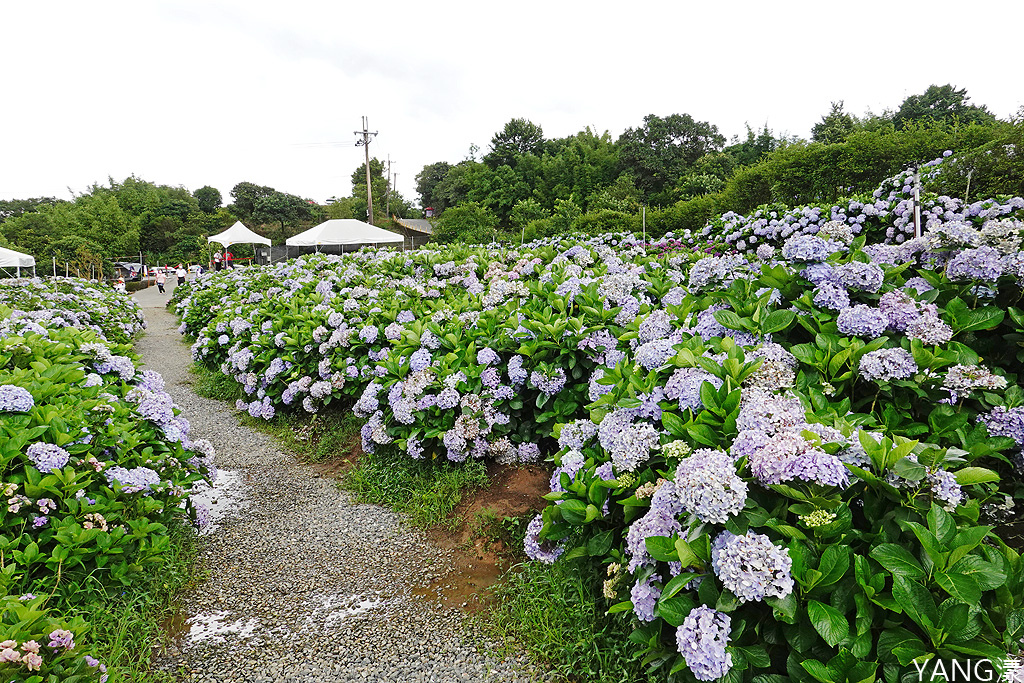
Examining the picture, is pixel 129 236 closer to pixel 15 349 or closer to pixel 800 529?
pixel 15 349

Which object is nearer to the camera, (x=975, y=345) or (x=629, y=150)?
(x=975, y=345)

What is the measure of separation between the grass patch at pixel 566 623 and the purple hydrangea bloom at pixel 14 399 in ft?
7.57

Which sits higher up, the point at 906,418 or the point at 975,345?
the point at 975,345

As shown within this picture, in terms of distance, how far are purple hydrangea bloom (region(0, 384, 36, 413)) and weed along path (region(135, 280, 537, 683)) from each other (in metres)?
1.09

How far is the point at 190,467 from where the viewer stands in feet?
9.89

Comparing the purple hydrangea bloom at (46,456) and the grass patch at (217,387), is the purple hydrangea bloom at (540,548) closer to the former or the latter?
the purple hydrangea bloom at (46,456)

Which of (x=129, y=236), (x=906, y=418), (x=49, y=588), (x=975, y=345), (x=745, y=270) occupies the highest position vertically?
(x=129, y=236)

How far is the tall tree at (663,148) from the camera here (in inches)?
1458

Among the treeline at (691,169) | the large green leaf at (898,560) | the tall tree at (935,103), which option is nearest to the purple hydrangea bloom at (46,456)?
the large green leaf at (898,560)

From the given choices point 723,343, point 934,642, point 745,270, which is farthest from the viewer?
point 745,270

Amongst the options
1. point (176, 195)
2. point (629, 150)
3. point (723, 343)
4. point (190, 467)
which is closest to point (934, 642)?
point (723, 343)

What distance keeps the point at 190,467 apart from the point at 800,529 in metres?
2.88

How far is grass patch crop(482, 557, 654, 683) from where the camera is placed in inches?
76.1

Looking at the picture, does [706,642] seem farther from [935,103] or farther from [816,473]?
[935,103]
